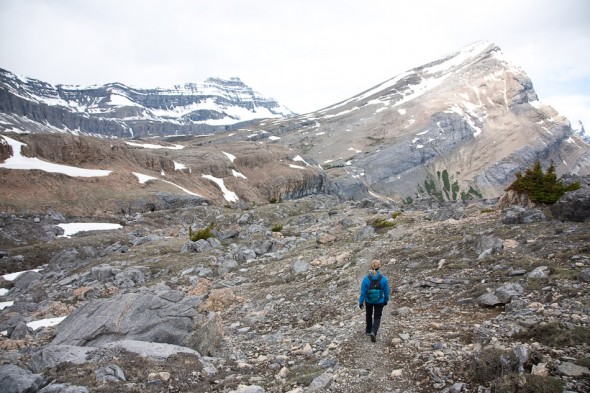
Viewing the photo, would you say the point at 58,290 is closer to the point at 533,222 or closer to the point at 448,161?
the point at 533,222

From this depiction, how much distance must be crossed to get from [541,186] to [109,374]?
2323 cm

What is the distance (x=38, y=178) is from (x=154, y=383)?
48438 mm

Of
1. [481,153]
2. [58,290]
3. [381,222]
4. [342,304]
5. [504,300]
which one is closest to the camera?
[504,300]

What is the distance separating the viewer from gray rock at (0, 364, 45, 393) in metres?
6.97

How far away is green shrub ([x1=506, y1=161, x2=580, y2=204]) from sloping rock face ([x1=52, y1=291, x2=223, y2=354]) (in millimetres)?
19435

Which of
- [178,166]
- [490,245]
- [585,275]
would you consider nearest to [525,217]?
[490,245]

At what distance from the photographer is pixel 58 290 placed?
20.9 metres

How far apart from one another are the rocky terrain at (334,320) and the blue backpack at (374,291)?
92 cm

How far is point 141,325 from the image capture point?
10766 millimetres

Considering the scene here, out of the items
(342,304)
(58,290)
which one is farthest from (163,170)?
(342,304)

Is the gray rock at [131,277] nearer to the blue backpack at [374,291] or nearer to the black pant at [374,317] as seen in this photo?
the black pant at [374,317]

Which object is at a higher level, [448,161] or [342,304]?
[342,304]

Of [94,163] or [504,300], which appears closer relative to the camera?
[504,300]

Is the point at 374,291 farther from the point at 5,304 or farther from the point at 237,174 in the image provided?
the point at 237,174
